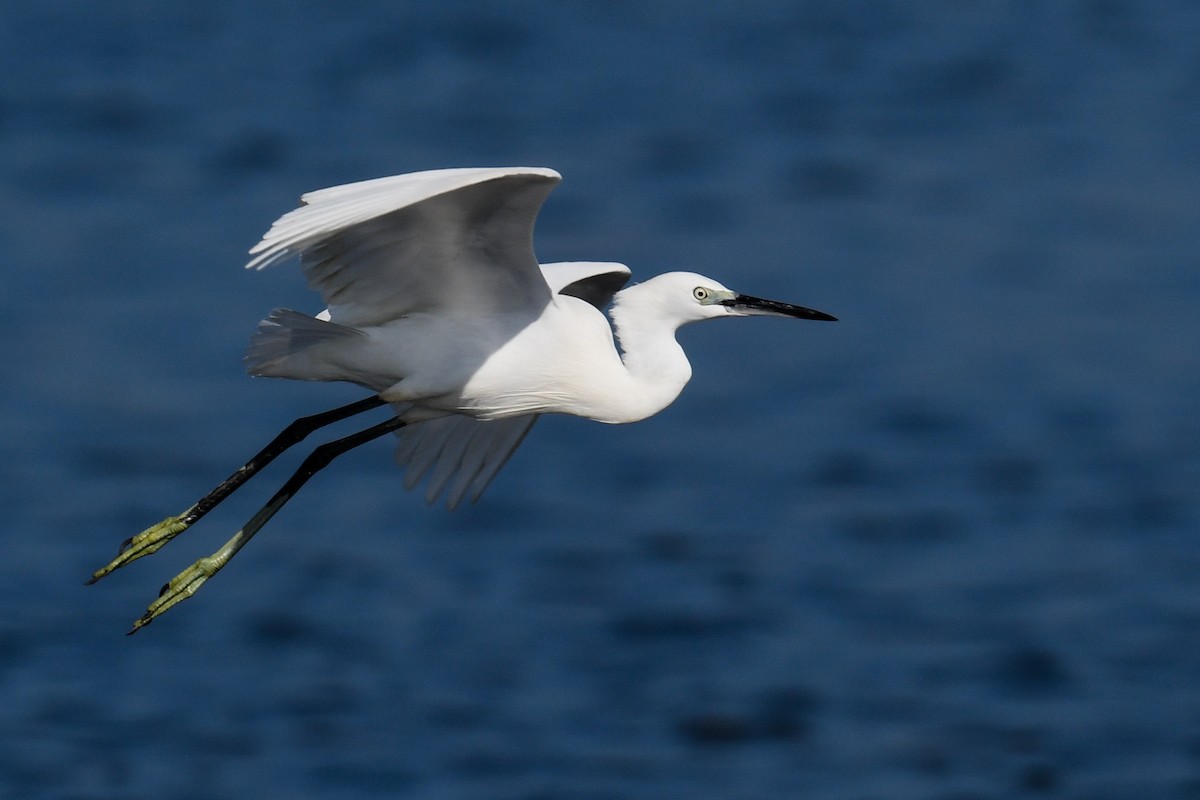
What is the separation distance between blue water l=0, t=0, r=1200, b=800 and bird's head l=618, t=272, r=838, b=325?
1502cm

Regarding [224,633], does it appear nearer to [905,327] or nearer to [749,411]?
[749,411]

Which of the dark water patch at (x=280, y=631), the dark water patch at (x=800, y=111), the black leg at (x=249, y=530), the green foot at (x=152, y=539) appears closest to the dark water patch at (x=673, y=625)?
the dark water patch at (x=280, y=631)

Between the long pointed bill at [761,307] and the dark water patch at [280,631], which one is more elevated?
the dark water patch at [280,631]

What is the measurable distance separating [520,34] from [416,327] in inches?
1151

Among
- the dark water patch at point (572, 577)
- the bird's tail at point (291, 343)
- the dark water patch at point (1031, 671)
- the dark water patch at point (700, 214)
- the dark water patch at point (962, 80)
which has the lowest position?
the bird's tail at point (291, 343)

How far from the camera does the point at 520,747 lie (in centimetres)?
2767

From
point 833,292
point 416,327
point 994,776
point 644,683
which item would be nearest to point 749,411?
point 833,292

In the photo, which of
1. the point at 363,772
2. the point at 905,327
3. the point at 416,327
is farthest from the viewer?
the point at 905,327

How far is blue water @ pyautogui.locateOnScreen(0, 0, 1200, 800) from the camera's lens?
93.0 feet

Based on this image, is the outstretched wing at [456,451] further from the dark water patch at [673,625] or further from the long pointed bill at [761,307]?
the dark water patch at [673,625]

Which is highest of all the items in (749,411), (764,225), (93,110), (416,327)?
(93,110)

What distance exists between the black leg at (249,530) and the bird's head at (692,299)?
1.65m

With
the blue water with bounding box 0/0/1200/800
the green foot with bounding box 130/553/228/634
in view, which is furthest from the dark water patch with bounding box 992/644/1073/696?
the green foot with bounding box 130/553/228/634

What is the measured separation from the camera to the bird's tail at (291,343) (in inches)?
448
